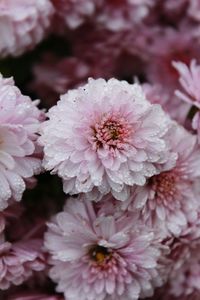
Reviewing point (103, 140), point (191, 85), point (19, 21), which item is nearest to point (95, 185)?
point (103, 140)

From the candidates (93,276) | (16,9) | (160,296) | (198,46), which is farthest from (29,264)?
(198,46)

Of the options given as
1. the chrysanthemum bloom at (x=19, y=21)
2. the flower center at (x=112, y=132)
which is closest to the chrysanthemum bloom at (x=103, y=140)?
the flower center at (x=112, y=132)

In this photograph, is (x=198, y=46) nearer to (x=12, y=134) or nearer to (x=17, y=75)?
(x=17, y=75)

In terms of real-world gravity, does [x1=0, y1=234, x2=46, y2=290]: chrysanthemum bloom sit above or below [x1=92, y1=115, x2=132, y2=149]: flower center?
below

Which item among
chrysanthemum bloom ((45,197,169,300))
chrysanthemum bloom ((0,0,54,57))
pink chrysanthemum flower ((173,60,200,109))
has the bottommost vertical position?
chrysanthemum bloom ((45,197,169,300))

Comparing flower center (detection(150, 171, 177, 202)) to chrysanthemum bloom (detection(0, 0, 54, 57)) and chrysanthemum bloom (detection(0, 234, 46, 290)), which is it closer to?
chrysanthemum bloom (detection(0, 234, 46, 290))

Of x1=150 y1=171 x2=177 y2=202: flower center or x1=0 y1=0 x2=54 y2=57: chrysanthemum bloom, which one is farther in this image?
x1=0 y1=0 x2=54 y2=57: chrysanthemum bloom

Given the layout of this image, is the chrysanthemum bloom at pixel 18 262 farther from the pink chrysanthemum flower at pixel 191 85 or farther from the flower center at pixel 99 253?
the pink chrysanthemum flower at pixel 191 85

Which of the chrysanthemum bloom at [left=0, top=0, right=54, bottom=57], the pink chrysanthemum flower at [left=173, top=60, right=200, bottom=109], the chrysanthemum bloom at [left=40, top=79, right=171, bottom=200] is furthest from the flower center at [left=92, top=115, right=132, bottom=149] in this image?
the chrysanthemum bloom at [left=0, top=0, right=54, bottom=57]
